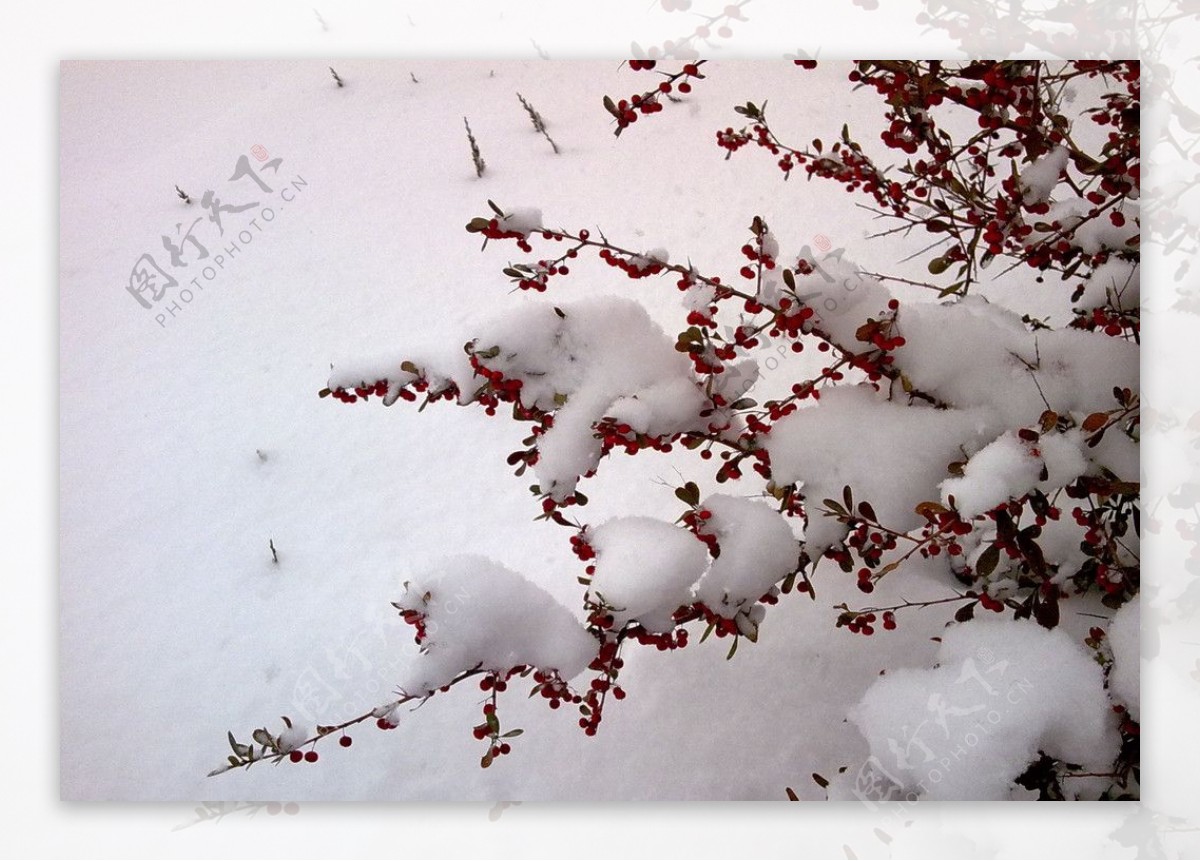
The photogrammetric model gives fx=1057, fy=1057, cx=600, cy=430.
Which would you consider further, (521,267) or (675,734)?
(675,734)

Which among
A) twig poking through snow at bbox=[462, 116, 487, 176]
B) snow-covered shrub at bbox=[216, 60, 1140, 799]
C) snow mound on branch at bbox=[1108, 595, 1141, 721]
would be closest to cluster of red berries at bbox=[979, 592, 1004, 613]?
snow-covered shrub at bbox=[216, 60, 1140, 799]

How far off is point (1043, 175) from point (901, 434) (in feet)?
1.32

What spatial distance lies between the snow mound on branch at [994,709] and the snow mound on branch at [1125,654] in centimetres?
6

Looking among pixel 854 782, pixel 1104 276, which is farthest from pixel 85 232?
pixel 1104 276

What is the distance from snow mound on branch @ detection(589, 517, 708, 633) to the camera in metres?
1.37

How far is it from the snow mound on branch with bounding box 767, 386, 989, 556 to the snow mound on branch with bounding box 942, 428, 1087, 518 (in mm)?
53

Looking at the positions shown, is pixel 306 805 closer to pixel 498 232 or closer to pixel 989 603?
pixel 498 232

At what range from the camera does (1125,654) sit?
154cm

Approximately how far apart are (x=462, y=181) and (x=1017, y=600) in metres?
1.07

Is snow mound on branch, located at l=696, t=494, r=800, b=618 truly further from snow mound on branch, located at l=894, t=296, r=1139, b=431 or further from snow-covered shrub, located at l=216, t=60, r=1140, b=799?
snow mound on branch, located at l=894, t=296, r=1139, b=431

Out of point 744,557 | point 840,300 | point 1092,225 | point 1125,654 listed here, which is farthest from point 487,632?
point 1092,225

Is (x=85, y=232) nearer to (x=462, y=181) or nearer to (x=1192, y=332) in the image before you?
(x=462, y=181)

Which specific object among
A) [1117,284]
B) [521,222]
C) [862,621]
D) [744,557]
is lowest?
[862,621]

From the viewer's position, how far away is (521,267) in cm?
140
